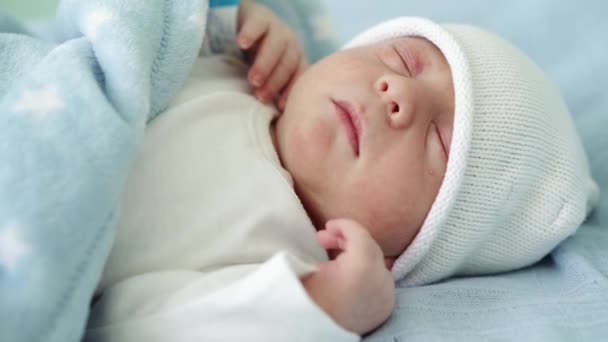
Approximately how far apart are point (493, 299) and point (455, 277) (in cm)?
15

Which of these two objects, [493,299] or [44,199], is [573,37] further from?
[44,199]

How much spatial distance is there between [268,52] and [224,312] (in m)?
0.63

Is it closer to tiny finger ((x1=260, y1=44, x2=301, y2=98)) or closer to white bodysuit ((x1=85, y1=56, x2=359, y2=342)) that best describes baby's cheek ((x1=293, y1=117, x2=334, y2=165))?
white bodysuit ((x1=85, y1=56, x2=359, y2=342))

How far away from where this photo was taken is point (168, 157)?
2.91ft

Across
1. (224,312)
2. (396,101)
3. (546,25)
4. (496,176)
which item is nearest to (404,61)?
(396,101)

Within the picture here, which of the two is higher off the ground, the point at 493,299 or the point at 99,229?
the point at 99,229

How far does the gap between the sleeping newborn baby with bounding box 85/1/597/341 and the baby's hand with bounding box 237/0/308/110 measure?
0.08 m

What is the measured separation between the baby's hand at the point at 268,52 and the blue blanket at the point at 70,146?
0.22m

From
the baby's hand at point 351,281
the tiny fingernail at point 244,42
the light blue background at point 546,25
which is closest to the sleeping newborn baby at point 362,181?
the baby's hand at point 351,281

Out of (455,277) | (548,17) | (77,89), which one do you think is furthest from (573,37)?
(77,89)

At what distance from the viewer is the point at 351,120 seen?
0.94 meters

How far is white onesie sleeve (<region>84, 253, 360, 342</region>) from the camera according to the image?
0.65 meters

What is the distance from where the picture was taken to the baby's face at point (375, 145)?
35.8 inches

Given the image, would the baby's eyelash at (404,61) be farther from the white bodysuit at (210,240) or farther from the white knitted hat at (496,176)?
the white bodysuit at (210,240)
